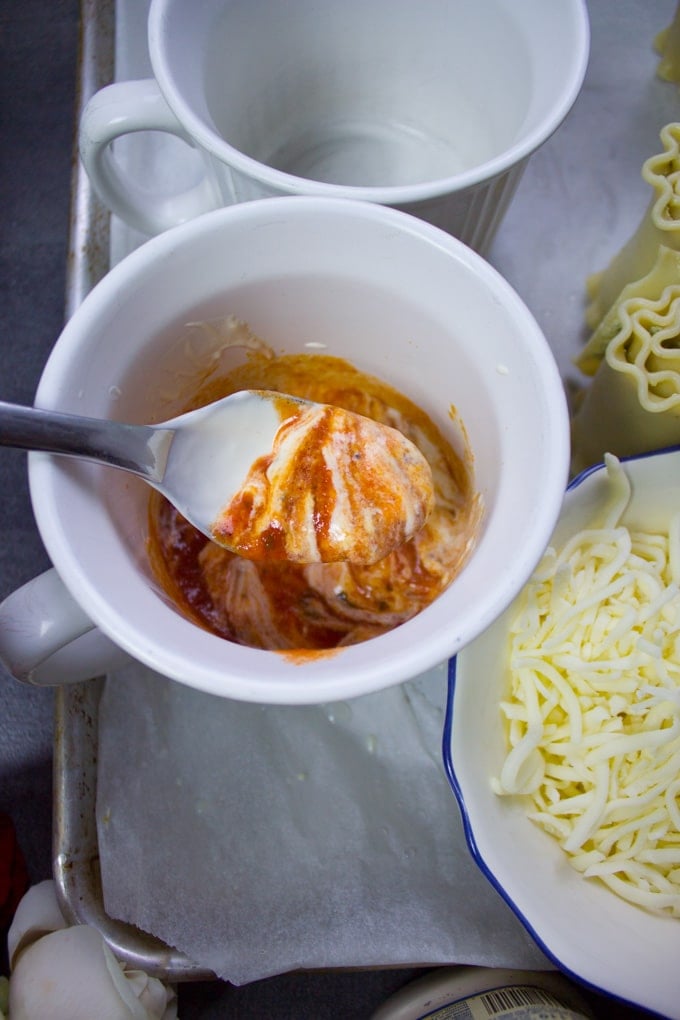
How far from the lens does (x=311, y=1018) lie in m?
0.89

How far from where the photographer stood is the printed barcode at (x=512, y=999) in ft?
2.45

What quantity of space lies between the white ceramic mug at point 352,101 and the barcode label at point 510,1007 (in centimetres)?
68

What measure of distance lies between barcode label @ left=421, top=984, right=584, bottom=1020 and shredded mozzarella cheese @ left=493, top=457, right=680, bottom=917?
19 centimetres

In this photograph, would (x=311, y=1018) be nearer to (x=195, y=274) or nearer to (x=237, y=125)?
(x=195, y=274)

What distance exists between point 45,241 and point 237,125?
1.51 ft

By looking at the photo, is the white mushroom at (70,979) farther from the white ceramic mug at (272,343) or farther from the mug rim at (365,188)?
the mug rim at (365,188)

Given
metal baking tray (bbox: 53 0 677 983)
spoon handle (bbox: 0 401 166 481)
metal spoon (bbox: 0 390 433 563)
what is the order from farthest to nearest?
metal baking tray (bbox: 53 0 677 983)
metal spoon (bbox: 0 390 433 563)
spoon handle (bbox: 0 401 166 481)

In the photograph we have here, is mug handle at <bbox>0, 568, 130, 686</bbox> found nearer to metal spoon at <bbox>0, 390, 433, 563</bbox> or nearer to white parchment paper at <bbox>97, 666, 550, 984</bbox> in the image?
metal spoon at <bbox>0, 390, 433, 563</bbox>

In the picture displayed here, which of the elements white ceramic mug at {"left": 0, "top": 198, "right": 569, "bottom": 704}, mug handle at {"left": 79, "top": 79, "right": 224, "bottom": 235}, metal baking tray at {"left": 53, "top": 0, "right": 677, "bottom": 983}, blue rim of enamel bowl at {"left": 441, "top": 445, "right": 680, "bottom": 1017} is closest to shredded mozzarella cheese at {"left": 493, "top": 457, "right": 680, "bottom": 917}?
blue rim of enamel bowl at {"left": 441, "top": 445, "right": 680, "bottom": 1017}

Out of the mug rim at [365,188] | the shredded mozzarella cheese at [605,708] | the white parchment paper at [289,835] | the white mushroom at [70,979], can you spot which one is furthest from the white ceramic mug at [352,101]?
the white mushroom at [70,979]

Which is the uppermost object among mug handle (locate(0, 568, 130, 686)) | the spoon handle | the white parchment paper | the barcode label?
the spoon handle

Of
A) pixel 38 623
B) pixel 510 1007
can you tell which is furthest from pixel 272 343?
pixel 510 1007

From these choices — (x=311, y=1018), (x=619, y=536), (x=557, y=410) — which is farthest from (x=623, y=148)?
(x=311, y=1018)

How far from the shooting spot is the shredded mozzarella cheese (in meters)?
0.64
